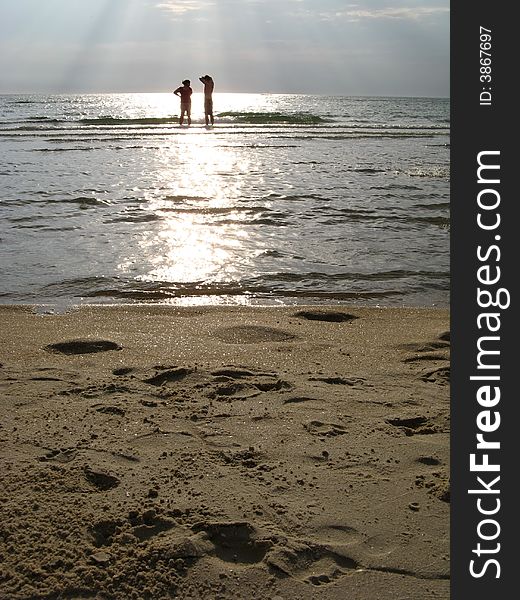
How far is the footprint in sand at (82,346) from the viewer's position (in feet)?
13.3

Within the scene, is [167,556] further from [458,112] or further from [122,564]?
[458,112]

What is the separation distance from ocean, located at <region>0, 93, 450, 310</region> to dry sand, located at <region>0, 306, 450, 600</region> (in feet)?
4.17

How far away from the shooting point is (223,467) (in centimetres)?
262

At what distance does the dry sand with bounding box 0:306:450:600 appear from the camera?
6.75 ft

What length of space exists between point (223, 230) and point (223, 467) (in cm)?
532

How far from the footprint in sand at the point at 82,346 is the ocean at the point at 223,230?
1.04 metres

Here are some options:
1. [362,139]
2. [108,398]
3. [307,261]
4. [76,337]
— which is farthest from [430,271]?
→ [362,139]

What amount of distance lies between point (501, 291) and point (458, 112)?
1.37 feet

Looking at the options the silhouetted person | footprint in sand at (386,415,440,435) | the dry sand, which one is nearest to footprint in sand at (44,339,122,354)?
the dry sand

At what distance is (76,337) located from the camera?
4246mm

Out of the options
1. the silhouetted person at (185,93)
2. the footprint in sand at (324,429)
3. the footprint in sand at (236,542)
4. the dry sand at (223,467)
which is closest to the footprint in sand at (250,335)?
the dry sand at (223,467)

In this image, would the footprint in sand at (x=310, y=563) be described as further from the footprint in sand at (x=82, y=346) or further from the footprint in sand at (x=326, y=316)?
the footprint in sand at (x=326, y=316)

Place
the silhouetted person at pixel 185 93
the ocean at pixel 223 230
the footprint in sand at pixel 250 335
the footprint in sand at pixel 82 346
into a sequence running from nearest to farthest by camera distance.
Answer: the footprint in sand at pixel 82 346 < the footprint in sand at pixel 250 335 < the ocean at pixel 223 230 < the silhouetted person at pixel 185 93

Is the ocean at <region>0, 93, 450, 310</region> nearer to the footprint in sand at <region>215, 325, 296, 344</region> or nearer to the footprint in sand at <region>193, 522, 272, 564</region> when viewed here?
the footprint in sand at <region>215, 325, 296, 344</region>
